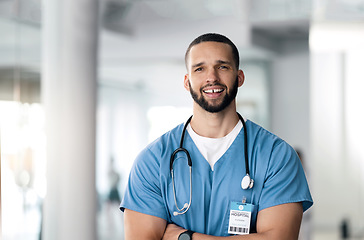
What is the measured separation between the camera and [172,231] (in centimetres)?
172

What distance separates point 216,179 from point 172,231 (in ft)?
0.66

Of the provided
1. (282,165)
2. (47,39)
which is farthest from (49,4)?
(282,165)

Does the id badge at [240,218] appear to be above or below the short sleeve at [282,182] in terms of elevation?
below

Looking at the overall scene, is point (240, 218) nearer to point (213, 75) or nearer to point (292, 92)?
point (213, 75)

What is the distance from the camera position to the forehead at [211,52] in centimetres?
160

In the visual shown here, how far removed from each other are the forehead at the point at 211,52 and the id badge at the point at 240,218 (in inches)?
16.4

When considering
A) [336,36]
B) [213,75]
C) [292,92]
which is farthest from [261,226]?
[336,36]

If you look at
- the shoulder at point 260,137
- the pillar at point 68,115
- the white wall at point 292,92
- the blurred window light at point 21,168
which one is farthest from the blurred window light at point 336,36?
the shoulder at point 260,137

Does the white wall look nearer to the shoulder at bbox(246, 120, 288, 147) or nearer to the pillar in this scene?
the pillar

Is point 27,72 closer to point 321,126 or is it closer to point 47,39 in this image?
point 47,39

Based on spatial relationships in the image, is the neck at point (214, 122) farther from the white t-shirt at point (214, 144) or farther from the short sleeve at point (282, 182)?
the short sleeve at point (282, 182)

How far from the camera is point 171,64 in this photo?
8008mm

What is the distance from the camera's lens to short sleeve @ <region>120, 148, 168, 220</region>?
1.74 m

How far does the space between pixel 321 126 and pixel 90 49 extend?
457 cm
